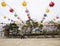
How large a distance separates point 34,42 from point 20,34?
679mm

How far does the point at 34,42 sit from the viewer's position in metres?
2.80

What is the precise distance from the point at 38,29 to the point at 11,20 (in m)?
0.71

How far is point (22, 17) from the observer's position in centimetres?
339

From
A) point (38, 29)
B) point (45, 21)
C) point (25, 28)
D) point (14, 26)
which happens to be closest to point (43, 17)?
point (45, 21)

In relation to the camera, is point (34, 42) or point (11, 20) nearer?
point (34, 42)

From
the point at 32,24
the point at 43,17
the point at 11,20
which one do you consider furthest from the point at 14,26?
the point at 43,17

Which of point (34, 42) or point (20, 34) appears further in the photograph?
point (20, 34)

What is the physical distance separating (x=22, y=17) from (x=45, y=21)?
581 mm

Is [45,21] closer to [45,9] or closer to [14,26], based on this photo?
[45,9]

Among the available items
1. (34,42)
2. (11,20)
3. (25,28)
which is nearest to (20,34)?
(25,28)

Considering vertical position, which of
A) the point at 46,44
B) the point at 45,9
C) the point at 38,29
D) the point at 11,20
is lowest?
the point at 46,44

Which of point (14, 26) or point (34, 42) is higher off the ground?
point (14, 26)

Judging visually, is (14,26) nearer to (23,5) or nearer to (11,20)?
(11,20)

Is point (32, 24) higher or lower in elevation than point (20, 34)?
higher
